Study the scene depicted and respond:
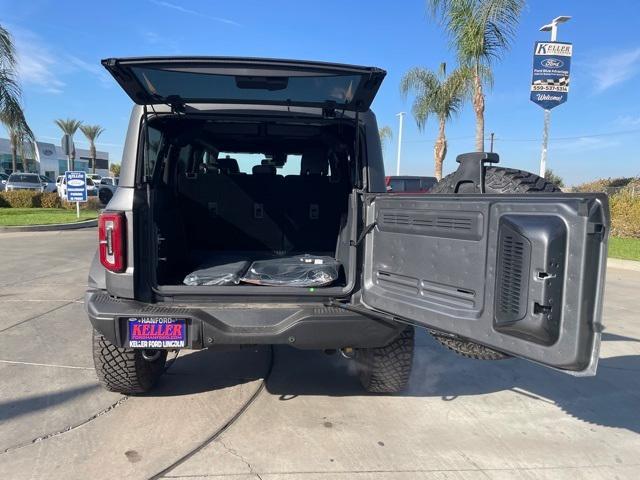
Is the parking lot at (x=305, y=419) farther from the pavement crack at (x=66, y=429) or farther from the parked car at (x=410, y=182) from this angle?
the parked car at (x=410, y=182)

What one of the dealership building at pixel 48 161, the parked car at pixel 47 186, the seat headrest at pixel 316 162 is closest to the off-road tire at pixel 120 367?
the seat headrest at pixel 316 162

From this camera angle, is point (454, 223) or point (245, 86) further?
point (245, 86)

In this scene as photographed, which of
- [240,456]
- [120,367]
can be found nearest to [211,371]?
[120,367]

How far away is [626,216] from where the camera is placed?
559 inches

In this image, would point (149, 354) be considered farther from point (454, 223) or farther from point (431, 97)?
point (431, 97)

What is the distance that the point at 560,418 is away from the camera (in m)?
3.48

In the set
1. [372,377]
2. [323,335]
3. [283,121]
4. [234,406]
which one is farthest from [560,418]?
[283,121]

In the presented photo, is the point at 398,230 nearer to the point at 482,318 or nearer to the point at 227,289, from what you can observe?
the point at 482,318

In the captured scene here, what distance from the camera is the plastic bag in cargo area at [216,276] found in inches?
130

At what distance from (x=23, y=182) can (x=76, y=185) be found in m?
13.2

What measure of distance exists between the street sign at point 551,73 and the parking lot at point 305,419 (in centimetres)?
810

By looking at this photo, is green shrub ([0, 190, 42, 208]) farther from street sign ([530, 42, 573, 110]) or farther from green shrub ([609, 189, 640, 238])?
green shrub ([609, 189, 640, 238])

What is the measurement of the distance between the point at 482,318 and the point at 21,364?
12.3ft

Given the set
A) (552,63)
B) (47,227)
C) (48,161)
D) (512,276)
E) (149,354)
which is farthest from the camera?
(48,161)
